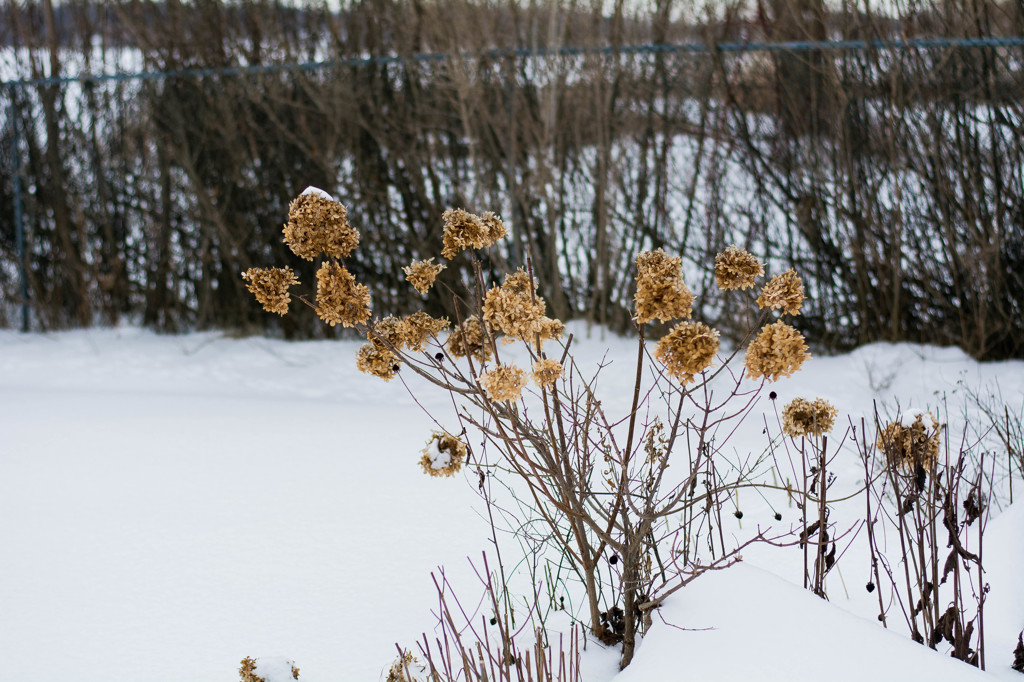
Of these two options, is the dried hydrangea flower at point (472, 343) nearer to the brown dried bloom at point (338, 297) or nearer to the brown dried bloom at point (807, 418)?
the brown dried bloom at point (338, 297)

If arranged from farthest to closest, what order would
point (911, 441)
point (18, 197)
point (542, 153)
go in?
point (18, 197) → point (542, 153) → point (911, 441)

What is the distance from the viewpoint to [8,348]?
5.57 m

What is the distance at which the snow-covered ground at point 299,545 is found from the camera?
1631 millimetres

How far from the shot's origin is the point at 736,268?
5.54 feet

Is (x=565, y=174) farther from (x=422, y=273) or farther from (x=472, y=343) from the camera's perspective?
(x=422, y=273)

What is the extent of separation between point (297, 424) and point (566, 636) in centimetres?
230

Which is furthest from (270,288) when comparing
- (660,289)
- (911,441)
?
(911,441)

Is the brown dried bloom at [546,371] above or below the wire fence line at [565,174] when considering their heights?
below

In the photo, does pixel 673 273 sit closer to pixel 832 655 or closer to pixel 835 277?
pixel 832 655

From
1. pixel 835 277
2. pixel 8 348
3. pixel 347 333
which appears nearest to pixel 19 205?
pixel 8 348

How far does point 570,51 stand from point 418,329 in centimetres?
335

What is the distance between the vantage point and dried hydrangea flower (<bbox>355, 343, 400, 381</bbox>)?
1681 mm

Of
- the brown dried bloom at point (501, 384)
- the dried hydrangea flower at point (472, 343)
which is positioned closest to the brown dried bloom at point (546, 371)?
the brown dried bloom at point (501, 384)

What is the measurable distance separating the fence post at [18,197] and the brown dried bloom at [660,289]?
5583mm
